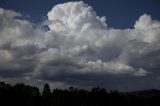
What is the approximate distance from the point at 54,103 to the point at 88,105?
2097 cm

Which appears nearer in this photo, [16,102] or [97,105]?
[16,102]

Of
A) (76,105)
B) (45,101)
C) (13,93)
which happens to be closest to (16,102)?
(13,93)

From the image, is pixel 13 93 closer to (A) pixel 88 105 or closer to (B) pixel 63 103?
(B) pixel 63 103

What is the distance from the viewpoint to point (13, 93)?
184 m

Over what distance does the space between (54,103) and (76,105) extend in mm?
15622

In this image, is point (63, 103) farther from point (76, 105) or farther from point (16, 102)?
point (16, 102)

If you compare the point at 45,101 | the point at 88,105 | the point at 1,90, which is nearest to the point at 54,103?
the point at 45,101

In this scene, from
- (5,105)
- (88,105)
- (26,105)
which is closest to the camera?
(5,105)

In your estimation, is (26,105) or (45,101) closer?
(26,105)

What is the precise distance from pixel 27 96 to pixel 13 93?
1328 cm

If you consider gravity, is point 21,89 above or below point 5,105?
above

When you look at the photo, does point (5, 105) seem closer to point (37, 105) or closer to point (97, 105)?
point (37, 105)

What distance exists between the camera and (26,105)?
182m

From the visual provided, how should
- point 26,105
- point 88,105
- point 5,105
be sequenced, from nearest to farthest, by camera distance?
point 5,105
point 26,105
point 88,105
